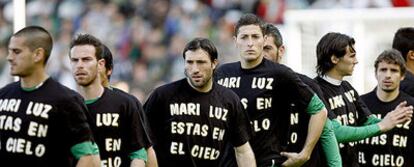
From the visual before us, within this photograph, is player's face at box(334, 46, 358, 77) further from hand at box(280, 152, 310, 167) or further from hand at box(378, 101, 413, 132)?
hand at box(280, 152, 310, 167)

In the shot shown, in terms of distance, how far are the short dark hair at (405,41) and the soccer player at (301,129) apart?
1734 mm

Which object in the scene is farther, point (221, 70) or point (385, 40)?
point (385, 40)

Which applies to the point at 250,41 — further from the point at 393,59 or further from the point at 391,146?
the point at 391,146

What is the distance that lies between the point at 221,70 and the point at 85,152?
234cm

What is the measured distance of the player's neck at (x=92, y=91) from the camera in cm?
873

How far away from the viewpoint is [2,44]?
17172 millimetres

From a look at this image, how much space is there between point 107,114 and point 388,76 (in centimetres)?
331

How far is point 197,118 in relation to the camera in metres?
9.46

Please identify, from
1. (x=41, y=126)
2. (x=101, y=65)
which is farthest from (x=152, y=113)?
(x=41, y=126)

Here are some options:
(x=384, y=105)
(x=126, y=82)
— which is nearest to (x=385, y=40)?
(x=126, y=82)

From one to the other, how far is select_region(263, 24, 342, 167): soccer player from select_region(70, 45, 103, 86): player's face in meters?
1.87

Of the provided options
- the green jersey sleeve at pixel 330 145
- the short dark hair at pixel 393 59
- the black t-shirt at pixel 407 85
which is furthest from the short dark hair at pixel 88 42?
the black t-shirt at pixel 407 85

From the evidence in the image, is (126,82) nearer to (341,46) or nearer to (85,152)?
(341,46)

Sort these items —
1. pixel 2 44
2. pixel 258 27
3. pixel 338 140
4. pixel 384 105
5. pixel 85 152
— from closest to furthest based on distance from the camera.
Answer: pixel 85 152, pixel 258 27, pixel 338 140, pixel 384 105, pixel 2 44
